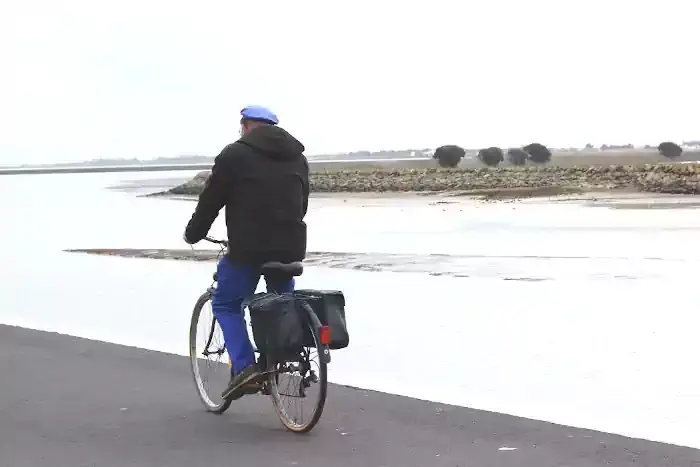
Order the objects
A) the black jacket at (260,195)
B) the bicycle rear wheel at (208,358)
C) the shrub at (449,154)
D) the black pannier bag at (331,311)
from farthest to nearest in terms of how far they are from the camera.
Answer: the shrub at (449,154), the bicycle rear wheel at (208,358), the black jacket at (260,195), the black pannier bag at (331,311)

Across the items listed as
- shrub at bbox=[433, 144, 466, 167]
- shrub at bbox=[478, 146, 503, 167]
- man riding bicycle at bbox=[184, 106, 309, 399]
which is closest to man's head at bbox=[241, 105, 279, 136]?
man riding bicycle at bbox=[184, 106, 309, 399]

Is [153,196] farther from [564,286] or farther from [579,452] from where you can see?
[579,452]

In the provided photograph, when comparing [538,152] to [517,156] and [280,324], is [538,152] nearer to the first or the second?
[517,156]

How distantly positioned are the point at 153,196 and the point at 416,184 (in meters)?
15.5

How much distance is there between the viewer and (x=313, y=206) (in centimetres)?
4594

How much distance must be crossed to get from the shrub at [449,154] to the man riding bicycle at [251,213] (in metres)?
78.9

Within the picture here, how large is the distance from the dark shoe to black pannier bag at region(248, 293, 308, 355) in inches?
13.2

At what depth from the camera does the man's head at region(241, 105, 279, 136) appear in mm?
7227

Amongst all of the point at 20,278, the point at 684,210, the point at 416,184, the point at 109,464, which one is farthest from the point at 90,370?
the point at 416,184

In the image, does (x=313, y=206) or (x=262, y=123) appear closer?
(x=262, y=123)

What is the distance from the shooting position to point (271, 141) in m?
7.10

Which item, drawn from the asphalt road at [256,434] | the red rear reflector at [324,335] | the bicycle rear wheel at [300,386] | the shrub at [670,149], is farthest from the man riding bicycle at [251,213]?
the shrub at [670,149]

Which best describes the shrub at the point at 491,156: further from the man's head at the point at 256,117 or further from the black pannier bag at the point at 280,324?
the black pannier bag at the point at 280,324

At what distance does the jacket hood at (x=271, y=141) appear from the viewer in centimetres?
708
